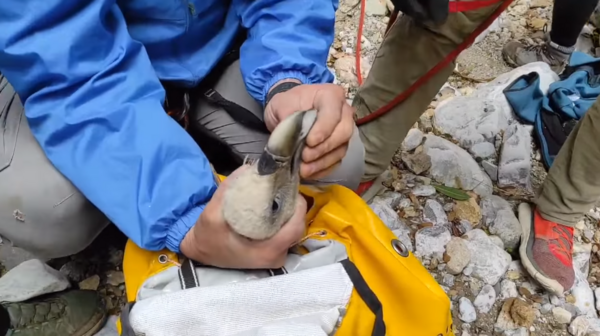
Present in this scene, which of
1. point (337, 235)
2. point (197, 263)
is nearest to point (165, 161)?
point (197, 263)

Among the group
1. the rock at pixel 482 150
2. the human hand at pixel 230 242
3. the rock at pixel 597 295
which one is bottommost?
the rock at pixel 597 295

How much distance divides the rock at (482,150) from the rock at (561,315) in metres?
0.55

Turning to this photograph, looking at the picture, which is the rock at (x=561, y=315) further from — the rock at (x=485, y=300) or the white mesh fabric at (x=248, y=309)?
the white mesh fabric at (x=248, y=309)

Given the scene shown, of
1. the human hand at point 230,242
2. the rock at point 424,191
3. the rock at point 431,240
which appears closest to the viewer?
the human hand at point 230,242

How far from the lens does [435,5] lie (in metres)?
1.10

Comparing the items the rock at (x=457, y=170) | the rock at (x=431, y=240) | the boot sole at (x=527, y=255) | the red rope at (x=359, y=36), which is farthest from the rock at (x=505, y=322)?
the red rope at (x=359, y=36)

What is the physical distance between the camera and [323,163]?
94 centimetres

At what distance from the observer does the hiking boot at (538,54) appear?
218cm

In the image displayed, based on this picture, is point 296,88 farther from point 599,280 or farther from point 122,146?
point 599,280

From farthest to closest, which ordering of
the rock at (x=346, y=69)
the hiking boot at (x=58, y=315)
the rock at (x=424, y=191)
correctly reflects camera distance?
1. the rock at (x=346, y=69)
2. the rock at (x=424, y=191)
3. the hiking boot at (x=58, y=315)

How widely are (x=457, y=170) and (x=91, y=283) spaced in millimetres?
1109

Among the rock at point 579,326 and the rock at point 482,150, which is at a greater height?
the rock at point 482,150

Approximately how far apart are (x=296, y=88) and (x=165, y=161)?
0.27 m

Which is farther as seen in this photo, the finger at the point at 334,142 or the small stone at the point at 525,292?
the small stone at the point at 525,292
